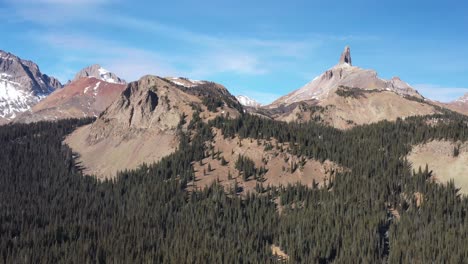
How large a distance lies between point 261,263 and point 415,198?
7344cm

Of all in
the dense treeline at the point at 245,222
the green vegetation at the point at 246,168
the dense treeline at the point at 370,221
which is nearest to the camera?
the dense treeline at the point at 370,221

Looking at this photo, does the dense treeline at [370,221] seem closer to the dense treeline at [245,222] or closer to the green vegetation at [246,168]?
the dense treeline at [245,222]

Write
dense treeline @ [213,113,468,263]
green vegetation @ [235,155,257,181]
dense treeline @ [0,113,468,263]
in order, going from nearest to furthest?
dense treeline @ [213,113,468,263], dense treeline @ [0,113,468,263], green vegetation @ [235,155,257,181]

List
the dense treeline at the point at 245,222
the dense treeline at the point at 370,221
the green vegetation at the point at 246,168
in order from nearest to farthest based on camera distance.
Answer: the dense treeline at the point at 370,221, the dense treeline at the point at 245,222, the green vegetation at the point at 246,168

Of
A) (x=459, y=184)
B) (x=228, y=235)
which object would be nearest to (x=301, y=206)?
(x=228, y=235)

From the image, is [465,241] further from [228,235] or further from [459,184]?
[228,235]

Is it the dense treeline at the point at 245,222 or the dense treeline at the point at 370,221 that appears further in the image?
the dense treeline at the point at 245,222

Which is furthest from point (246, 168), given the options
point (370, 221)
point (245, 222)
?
point (370, 221)

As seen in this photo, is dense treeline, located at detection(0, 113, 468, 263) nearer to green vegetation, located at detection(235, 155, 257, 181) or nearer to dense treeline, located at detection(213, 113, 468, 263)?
dense treeline, located at detection(213, 113, 468, 263)

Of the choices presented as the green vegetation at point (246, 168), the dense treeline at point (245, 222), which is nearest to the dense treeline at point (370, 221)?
the dense treeline at point (245, 222)

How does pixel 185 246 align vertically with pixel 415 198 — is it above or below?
below

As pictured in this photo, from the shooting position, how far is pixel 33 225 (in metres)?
161

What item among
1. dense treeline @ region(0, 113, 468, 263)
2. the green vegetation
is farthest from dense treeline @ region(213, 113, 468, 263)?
the green vegetation

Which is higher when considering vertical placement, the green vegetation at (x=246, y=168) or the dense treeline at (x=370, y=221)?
the green vegetation at (x=246, y=168)
